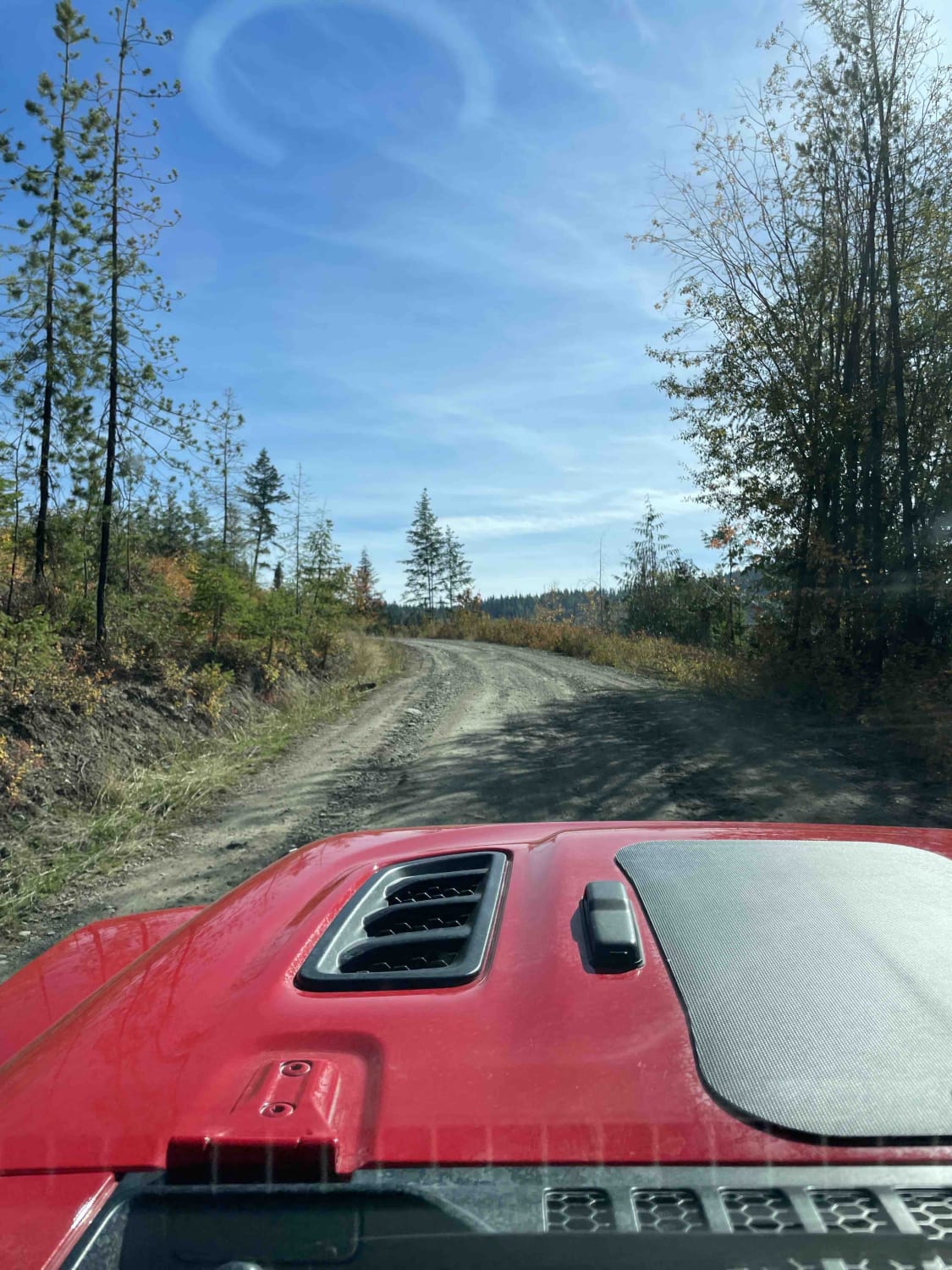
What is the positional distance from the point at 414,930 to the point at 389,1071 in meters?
0.75

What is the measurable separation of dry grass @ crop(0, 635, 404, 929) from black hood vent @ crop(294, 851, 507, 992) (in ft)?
12.8

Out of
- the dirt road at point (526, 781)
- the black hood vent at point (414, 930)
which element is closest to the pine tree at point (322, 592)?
the dirt road at point (526, 781)

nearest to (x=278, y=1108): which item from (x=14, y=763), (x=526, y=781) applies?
(x=526, y=781)

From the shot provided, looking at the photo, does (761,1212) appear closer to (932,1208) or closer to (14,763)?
(932,1208)

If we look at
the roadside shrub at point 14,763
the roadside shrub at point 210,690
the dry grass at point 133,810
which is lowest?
the dry grass at point 133,810

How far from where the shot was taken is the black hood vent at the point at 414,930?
1.44 m

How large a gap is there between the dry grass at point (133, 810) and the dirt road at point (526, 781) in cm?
22

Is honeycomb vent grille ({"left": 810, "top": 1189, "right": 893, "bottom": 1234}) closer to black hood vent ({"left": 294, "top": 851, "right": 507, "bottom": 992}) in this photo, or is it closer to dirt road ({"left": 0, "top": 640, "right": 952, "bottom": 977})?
black hood vent ({"left": 294, "top": 851, "right": 507, "bottom": 992})

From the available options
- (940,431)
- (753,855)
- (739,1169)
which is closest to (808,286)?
(940,431)

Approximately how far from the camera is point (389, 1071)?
1166 millimetres

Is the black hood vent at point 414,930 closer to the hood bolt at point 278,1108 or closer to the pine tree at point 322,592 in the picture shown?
the hood bolt at point 278,1108

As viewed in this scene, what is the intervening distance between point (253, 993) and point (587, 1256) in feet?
2.56

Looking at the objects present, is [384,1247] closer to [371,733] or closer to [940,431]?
[371,733]

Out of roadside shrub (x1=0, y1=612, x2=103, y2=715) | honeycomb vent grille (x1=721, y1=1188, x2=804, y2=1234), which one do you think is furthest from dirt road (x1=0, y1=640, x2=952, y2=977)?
honeycomb vent grille (x1=721, y1=1188, x2=804, y2=1234)
